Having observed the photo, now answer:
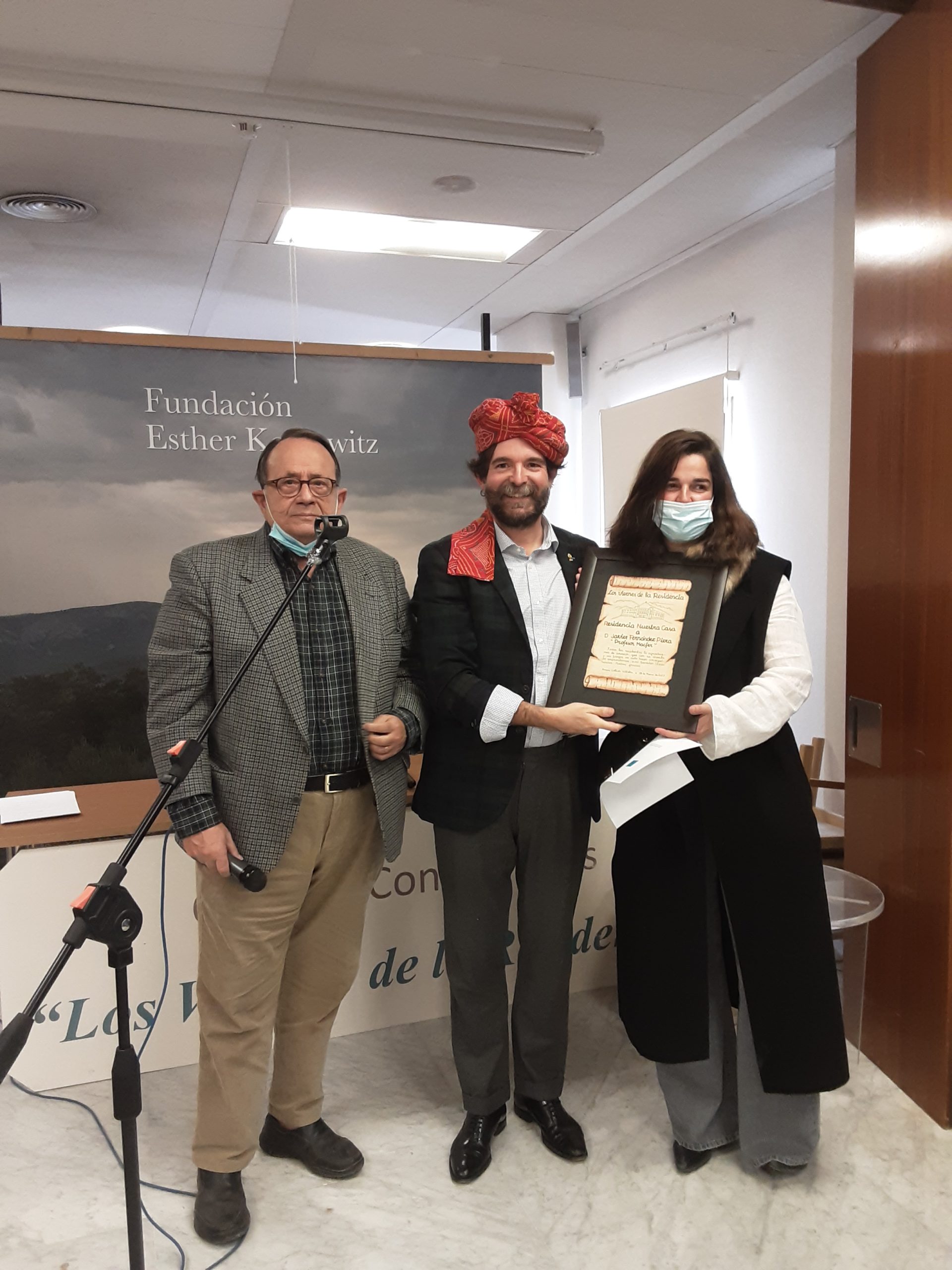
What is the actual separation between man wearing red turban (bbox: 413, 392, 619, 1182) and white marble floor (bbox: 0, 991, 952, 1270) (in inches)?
5.4

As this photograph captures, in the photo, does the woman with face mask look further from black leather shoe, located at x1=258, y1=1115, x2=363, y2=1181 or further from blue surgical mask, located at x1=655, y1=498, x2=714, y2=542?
black leather shoe, located at x1=258, y1=1115, x2=363, y2=1181

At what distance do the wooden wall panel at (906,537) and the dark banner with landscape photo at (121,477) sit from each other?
1927 millimetres

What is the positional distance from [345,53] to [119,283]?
2902 mm

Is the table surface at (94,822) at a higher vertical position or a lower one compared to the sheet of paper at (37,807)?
lower

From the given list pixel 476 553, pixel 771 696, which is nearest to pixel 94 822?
pixel 476 553

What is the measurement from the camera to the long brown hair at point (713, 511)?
209cm

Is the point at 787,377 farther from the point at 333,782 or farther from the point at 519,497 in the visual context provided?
the point at 333,782

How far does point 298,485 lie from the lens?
2.05 metres

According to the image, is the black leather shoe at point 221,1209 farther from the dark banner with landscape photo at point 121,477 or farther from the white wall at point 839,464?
the white wall at point 839,464

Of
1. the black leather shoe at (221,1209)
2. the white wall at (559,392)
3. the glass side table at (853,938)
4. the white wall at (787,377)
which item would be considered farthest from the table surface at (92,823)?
the white wall at (559,392)

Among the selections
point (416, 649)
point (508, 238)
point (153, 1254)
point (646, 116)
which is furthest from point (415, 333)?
point (153, 1254)

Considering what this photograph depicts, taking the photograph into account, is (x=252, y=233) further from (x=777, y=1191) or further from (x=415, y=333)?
(x=777, y=1191)

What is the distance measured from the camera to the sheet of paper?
2.74m

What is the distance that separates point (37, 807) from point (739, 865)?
1947 mm
